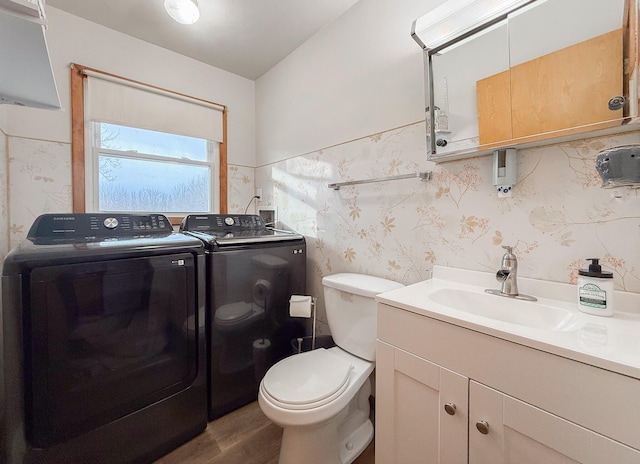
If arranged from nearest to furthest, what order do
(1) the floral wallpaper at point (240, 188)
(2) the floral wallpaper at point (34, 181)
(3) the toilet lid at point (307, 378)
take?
(3) the toilet lid at point (307, 378) → (2) the floral wallpaper at point (34, 181) → (1) the floral wallpaper at point (240, 188)

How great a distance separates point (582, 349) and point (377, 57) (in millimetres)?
1661

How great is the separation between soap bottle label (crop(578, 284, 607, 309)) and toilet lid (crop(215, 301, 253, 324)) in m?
1.55

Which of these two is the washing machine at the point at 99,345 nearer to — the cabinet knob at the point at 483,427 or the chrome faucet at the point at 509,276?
the cabinet knob at the point at 483,427

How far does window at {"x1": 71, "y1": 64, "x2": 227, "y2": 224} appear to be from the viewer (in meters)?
1.90

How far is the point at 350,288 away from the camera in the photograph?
4.66 feet

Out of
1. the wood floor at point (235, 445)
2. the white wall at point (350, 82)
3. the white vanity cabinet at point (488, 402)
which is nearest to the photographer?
the white vanity cabinet at point (488, 402)

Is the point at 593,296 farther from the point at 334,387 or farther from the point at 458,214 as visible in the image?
the point at 334,387

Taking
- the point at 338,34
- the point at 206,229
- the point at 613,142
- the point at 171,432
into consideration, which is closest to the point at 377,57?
the point at 338,34

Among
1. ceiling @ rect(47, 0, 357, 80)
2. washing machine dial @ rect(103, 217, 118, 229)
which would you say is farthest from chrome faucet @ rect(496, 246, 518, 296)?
washing machine dial @ rect(103, 217, 118, 229)

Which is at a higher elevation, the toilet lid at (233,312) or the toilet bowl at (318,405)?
the toilet lid at (233,312)

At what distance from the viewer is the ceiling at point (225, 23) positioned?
174 centimetres

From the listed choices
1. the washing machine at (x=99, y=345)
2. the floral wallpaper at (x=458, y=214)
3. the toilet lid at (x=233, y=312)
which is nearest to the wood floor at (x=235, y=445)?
→ the washing machine at (x=99, y=345)

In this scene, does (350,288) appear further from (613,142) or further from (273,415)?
(613,142)

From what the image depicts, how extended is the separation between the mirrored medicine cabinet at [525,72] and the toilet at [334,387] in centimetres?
87
